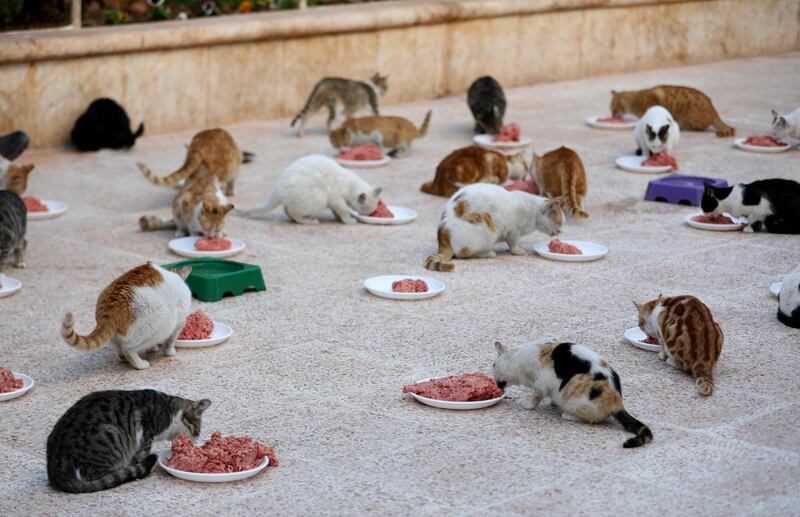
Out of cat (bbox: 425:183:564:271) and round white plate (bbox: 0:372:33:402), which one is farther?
cat (bbox: 425:183:564:271)

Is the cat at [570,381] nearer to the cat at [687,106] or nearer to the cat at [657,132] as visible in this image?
the cat at [657,132]

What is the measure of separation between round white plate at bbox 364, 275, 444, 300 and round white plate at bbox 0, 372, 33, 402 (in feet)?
9.32

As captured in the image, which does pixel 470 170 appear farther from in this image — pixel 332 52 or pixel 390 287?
pixel 332 52

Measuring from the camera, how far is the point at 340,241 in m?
11.4

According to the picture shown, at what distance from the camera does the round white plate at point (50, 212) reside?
1200 centimetres

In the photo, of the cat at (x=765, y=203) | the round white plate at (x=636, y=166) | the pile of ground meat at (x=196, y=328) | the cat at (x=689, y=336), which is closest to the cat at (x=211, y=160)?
the pile of ground meat at (x=196, y=328)

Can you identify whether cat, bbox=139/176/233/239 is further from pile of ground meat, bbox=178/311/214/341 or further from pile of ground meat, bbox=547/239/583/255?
pile of ground meat, bbox=547/239/583/255

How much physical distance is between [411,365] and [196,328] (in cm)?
148

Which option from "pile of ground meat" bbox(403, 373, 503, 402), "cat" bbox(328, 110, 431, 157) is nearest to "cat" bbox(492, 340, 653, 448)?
"pile of ground meat" bbox(403, 373, 503, 402)

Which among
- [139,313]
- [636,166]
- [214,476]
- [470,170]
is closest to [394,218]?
[470,170]

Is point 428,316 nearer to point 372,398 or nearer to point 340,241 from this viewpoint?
point 372,398

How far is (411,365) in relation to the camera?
803 cm

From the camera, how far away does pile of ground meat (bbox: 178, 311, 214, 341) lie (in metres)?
8.38

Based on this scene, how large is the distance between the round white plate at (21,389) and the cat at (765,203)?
654cm
